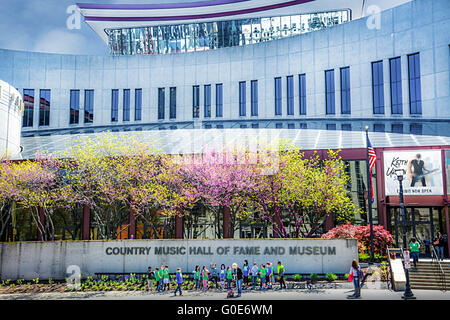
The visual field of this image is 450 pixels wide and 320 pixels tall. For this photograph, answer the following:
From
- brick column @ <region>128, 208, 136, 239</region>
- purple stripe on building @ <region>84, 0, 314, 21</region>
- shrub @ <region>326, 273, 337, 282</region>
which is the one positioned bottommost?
shrub @ <region>326, 273, 337, 282</region>

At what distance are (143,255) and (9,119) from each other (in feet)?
57.3

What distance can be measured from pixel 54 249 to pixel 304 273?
14.7 m

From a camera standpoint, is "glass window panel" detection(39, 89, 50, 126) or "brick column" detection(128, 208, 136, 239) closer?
"brick column" detection(128, 208, 136, 239)

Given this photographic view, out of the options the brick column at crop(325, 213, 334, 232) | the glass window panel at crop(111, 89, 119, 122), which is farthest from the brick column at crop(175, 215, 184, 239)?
the glass window panel at crop(111, 89, 119, 122)

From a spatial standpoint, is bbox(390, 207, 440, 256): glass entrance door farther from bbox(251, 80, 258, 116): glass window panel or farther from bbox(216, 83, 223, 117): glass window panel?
bbox(216, 83, 223, 117): glass window panel

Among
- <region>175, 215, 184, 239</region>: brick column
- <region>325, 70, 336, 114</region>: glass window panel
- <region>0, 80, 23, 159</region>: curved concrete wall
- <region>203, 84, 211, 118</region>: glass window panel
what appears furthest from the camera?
<region>203, 84, 211, 118</region>: glass window panel

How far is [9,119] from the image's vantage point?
1462 inches

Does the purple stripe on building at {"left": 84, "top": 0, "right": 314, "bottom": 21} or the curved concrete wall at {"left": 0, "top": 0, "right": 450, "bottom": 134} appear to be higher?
the purple stripe on building at {"left": 84, "top": 0, "right": 314, "bottom": 21}

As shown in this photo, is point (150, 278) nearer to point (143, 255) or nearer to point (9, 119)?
point (143, 255)

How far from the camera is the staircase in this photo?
23.3 meters

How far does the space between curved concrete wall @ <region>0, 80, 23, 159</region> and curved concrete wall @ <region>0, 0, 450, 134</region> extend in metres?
20.7

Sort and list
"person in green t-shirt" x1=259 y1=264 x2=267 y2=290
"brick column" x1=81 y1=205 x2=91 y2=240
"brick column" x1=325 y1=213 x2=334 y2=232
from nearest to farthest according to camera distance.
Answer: "person in green t-shirt" x1=259 y1=264 x2=267 y2=290, "brick column" x1=325 y1=213 x2=334 y2=232, "brick column" x1=81 y1=205 x2=91 y2=240

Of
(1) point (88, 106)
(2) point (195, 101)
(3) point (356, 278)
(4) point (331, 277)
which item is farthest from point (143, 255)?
(1) point (88, 106)
